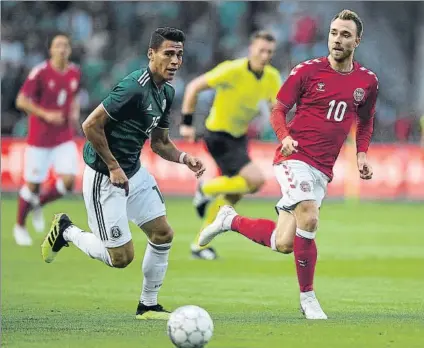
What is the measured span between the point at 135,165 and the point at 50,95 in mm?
6388

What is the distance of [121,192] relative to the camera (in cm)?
822

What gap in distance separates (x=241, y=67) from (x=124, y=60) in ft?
39.8

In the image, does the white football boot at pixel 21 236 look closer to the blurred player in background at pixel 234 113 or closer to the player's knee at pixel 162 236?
the blurred player in background at pixel 234 113

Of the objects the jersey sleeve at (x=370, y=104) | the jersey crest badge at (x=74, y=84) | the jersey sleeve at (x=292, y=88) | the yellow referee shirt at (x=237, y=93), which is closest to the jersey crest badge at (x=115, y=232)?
the jersey sleeve at (x=292, y=88)

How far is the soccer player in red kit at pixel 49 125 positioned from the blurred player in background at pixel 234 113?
2227mm

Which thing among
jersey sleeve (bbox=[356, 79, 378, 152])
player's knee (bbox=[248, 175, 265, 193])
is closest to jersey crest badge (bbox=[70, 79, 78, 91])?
player's knee (bbox=[248, 175, 265, 193])

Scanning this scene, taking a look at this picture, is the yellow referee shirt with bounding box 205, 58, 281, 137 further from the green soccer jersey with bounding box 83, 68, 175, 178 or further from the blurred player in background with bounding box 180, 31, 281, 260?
the green soccer jersey with bounding box 83, 68, 175, 178

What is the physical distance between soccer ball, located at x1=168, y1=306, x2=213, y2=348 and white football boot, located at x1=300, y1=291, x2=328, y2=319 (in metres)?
1.68

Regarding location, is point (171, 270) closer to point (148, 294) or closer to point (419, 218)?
point (148, 294)

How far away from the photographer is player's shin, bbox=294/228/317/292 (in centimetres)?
821

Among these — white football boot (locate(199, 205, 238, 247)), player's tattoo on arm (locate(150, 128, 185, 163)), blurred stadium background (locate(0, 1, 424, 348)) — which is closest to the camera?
blurred stadium background (locate(0, 1, 424, 348))

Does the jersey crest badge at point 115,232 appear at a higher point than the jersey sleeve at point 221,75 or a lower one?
lower

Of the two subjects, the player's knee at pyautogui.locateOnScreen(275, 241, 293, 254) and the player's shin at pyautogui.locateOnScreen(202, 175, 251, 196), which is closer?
the player's knee at pyautogui.locateOnScreen(275, 241, 293, 254)

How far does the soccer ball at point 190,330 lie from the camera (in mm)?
6464
